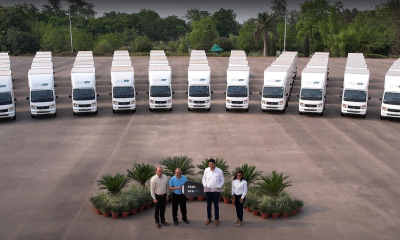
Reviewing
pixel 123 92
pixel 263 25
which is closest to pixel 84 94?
pixel 123 92

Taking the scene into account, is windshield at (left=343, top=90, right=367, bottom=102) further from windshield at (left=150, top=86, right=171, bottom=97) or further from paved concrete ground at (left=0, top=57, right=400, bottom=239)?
windshield at (left=150, top=86, right=171, bottom=97)

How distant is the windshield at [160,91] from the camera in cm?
3159

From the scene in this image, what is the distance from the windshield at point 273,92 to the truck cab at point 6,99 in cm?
1651

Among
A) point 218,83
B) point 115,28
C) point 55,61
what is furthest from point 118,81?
point 115,28

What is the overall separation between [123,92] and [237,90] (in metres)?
7.82

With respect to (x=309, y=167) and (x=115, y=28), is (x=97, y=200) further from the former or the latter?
(x=115, y=28)

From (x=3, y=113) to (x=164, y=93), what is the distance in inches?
410

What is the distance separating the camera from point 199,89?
105ft

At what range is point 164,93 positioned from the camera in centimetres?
3167

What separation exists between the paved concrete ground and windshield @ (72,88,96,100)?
1522 mm

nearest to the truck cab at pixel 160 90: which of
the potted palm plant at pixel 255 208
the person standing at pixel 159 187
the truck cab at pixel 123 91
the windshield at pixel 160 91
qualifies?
the windshield at pixel 160 91

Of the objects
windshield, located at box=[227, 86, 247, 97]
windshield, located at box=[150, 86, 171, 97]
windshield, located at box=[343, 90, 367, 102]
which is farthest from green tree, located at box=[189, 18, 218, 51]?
windshield, located at box=[343, 90, 367, 102]

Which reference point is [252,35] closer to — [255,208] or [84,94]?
[84,94]

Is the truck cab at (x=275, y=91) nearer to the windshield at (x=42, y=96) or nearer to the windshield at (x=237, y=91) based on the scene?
the windshield at (x=237, y=91)
